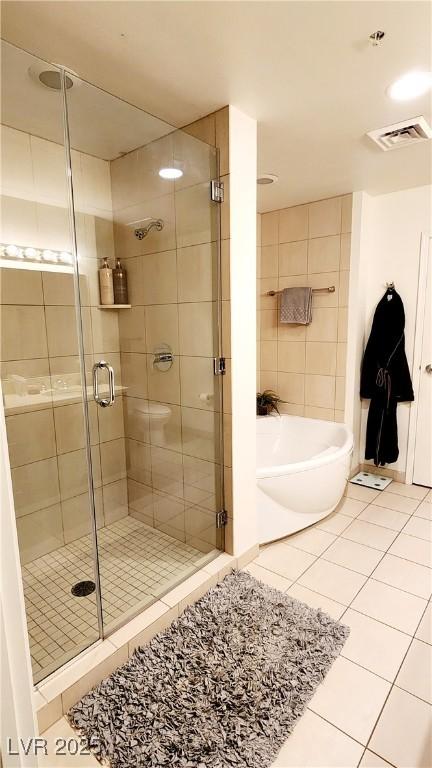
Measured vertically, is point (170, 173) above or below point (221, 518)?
above

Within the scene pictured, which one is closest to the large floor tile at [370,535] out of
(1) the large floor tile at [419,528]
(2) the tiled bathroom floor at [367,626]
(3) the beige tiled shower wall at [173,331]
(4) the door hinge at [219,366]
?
(2) the tiled bathroom floor at [367,626]

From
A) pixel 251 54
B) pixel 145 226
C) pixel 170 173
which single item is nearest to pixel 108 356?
pixel 145 226

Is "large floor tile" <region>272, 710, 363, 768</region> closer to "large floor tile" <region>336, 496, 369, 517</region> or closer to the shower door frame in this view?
the shower door frame

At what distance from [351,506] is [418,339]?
1.44 m

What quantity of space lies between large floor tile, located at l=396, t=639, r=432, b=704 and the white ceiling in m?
2.43

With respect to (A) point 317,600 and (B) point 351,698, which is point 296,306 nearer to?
(A) point 317,600

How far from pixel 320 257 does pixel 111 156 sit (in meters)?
1.83

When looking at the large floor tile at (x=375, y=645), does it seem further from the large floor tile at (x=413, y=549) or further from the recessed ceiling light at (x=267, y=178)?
the recessed ceiling light at (x=267, y=178)

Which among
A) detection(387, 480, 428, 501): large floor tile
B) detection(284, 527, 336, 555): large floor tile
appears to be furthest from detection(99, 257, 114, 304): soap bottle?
detection(387, 480, 428, 501): large floor tile

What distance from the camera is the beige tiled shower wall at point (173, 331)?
6.64 feet

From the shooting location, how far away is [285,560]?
230 cm

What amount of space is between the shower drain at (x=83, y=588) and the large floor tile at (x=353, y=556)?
134 centimetres

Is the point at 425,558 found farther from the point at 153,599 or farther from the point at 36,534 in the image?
the point at 36,534

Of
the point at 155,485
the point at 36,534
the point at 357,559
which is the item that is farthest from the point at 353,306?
the point at 36,534
